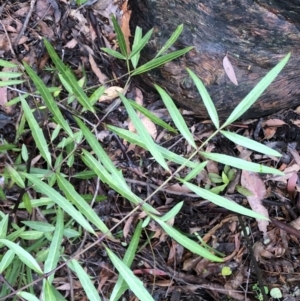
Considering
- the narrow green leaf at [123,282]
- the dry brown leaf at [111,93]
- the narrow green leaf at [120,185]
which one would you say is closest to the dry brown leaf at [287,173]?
the dry brown leaf at [111,93]

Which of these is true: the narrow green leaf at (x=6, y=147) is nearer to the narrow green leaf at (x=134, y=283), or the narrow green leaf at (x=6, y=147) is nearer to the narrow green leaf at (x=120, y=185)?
the narrow green leaf at (x=120, y=185)

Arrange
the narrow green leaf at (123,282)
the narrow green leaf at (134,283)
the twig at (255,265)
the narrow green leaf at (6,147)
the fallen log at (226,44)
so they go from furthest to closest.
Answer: the twig at (255,265), the narrow green leaf at (6,147), the fallen log at (226,44), the narrow green leaf at (123,282), the narrow green leaf at (134,283)

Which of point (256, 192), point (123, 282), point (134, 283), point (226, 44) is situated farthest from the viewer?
point (256, 192)

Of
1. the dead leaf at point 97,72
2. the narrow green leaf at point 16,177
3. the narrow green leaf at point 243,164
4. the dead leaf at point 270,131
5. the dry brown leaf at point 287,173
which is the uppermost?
the narrow green leaf at point 243,164

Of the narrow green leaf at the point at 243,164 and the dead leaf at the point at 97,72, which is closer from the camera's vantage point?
the narrow green leaf at the point at 243,164

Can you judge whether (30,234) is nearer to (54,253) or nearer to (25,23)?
(54,253)

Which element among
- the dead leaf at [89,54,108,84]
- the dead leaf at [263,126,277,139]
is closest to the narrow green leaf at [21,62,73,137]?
the dead leaf at [89,54,108,84]

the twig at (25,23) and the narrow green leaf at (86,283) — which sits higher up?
the twig at (25,23)

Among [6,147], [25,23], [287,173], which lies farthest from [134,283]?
[25,23]
